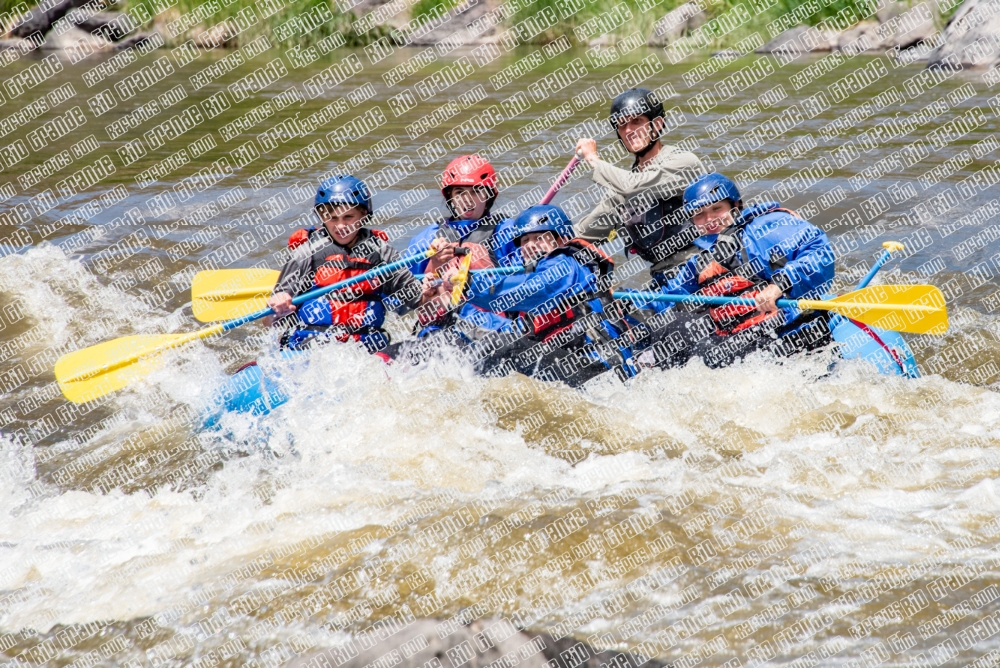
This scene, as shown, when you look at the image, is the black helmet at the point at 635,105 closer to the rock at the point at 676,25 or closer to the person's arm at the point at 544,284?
the person's arm at the point at 544,284

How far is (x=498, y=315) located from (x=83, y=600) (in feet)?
8.75

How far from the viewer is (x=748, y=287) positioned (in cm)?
570

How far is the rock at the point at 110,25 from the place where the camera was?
868 inches

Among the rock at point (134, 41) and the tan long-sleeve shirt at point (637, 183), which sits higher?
the rock at point (134, 41)

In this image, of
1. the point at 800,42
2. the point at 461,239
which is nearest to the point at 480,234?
the point at 461,239

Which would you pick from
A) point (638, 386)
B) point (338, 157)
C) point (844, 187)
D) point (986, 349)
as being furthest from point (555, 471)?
point (338, 157)

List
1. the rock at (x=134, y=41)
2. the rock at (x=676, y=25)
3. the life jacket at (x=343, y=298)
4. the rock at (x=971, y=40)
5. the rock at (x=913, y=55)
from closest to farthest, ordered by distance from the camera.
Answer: the life jacket at (x=343, y=298)
the rock at (x=971, y=40)
the rock at (x=913, y=55)
the rock at (x=676, y=25)
the rock at (x=134, y=41)

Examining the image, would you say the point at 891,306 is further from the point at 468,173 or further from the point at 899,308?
the point at 468,173

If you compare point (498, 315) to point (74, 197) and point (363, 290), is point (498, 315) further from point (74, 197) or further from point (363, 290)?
point (74, 197)

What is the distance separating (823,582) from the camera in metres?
3.92

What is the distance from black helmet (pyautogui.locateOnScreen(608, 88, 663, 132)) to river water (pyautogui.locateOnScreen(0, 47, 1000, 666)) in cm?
167

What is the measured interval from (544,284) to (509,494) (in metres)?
1.24

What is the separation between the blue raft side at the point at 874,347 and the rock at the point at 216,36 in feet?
58.9

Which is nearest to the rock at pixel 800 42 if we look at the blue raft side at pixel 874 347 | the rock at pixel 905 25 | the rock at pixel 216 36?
the rock at pixel 905 25
